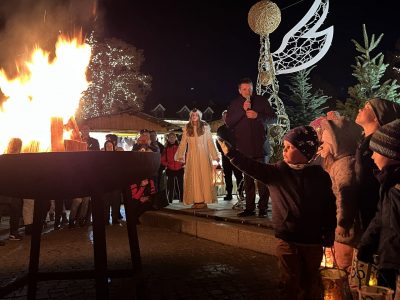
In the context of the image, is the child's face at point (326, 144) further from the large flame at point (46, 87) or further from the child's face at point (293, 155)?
the large flame at point (46, 87)

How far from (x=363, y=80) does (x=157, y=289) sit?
12773mm

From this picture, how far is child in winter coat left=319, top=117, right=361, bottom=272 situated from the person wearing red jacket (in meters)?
7.40

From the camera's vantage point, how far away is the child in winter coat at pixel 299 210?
11.3 ft

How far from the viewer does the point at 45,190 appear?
342 centimetres

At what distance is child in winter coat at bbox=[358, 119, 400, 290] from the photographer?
2699mm

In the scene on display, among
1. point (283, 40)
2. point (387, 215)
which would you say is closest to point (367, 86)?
point (283, 40)

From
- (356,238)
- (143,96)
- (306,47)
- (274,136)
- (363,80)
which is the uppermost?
(143,96)

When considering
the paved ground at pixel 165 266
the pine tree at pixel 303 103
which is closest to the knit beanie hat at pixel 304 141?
the paved ground at pixel 165 266

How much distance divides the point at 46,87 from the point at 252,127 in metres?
3.65

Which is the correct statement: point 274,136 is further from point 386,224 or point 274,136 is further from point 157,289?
point 386,224

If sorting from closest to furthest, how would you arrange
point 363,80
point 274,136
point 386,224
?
point 386,224, point 363,80, point 274,136

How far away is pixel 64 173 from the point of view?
322 cm

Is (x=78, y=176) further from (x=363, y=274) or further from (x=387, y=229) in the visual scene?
(x=363, y=274)

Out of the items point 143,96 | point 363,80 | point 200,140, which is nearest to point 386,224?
point 200,140
